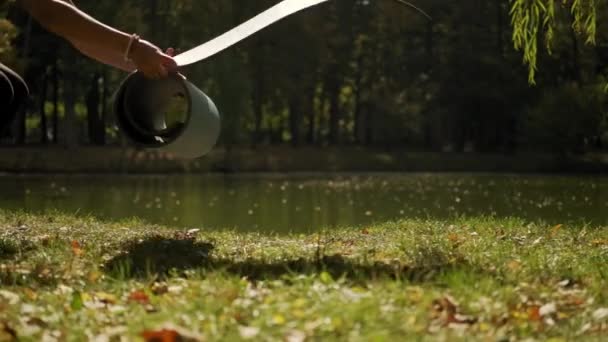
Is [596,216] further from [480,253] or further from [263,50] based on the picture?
[263,50]

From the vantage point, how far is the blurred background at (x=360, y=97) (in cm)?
2873

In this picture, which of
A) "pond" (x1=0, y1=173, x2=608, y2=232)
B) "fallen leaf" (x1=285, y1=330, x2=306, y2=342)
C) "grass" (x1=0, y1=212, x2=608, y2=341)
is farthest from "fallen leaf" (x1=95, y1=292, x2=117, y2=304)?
"pond" (x1=0, y1=173, x2=608, y2=232)

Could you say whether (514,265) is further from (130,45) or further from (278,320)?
(130,45)

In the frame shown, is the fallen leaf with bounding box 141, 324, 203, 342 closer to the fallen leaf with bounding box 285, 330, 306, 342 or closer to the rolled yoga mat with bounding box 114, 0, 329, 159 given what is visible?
the fallen leaf with bounding box 285, 330, 306, 342

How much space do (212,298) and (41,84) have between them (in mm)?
36320

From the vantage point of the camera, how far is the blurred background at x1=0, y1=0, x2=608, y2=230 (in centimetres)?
2873

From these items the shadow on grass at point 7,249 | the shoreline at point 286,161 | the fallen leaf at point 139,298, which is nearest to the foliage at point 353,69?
the shoreline at point 286,161

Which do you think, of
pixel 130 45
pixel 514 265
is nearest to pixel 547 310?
pixel 514 265

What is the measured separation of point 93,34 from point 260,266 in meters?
2.35

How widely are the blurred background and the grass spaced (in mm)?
15558

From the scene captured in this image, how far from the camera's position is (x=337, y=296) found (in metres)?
3.66

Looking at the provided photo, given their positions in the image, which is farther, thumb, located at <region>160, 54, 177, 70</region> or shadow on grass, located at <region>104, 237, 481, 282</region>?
thumb, located at <region>160, 54, 177, 70</region>

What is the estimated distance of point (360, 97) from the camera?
4481 centimetres

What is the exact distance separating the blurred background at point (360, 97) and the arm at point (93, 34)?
48.9 feet
